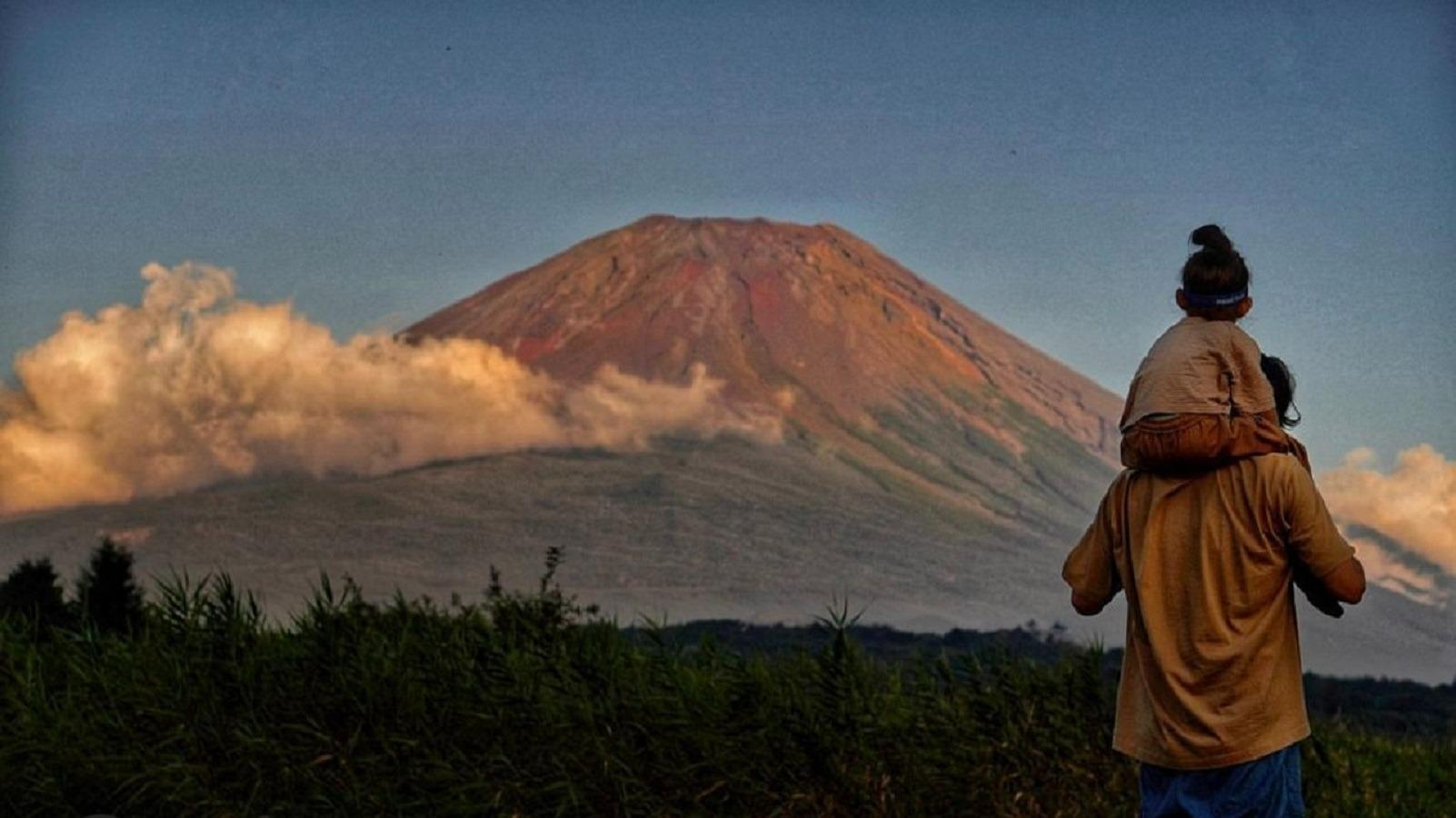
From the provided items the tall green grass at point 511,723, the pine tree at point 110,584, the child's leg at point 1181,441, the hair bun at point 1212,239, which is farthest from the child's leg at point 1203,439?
the pine tree at point 110,584

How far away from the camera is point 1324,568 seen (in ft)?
16.1

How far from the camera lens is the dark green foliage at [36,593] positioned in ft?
49.3

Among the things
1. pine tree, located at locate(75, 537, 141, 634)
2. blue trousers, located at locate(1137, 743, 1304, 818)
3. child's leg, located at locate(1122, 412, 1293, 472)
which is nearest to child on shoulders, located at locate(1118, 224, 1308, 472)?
child's leg, located at locate(1122, 412, 1293, 472)

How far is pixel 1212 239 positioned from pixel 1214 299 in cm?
22

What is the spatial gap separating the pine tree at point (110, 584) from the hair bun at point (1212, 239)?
11386 millimetres

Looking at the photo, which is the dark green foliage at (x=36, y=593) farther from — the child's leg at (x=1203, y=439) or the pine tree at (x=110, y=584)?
the child's leg at (x=1203, y=439)

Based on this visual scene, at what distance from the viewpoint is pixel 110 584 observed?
15.4 m

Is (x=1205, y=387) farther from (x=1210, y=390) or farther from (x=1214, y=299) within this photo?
(x=1214, y=299)

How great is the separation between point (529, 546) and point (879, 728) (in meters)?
161

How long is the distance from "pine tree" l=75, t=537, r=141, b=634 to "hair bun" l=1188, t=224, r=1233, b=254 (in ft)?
37.4

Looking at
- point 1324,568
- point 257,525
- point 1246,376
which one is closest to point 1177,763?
point 1324,568

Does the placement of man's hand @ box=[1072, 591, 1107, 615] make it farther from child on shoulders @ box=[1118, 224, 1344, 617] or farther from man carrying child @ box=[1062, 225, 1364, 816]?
child on shoulders @ box=[1118, 224, 1344, 617]

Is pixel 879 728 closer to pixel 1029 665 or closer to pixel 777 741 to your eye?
pixel 777 741

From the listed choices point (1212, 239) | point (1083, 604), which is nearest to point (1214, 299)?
point (1212, 239)
